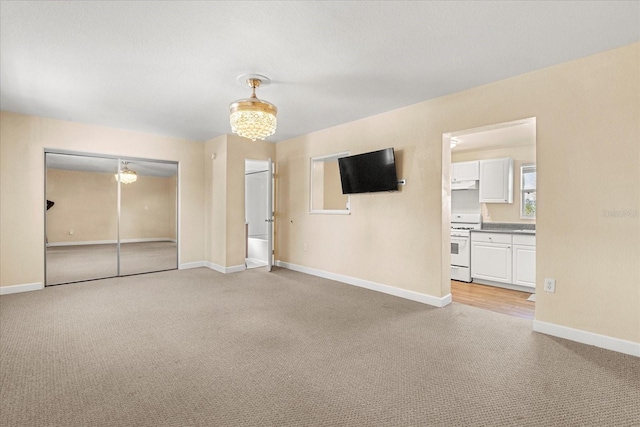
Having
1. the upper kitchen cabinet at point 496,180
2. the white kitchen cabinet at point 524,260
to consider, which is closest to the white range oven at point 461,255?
the white kitchen cabinet at point 524,260

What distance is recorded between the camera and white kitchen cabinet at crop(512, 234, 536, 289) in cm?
443

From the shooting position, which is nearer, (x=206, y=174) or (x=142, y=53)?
(x=142, y=53)

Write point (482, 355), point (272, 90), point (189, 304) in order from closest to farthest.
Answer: point (482, 355) < point (272, 90) < point (189, 304)

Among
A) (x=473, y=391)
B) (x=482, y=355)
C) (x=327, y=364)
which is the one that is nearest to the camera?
(x=473, y=391)

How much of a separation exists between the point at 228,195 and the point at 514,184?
4.99 m

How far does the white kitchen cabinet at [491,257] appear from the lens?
4.67 metres

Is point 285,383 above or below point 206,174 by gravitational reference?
below

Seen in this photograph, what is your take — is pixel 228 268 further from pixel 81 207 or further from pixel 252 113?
pixel 252 113

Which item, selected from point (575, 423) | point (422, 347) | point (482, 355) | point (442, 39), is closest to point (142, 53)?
point (442, 39)

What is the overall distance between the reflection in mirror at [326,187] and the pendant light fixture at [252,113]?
1.96 meters

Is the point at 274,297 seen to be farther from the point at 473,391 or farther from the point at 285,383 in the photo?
the point at 473,391

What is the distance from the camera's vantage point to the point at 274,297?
4.08m

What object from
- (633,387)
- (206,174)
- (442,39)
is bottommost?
(633,387)

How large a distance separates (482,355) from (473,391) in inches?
23.7
